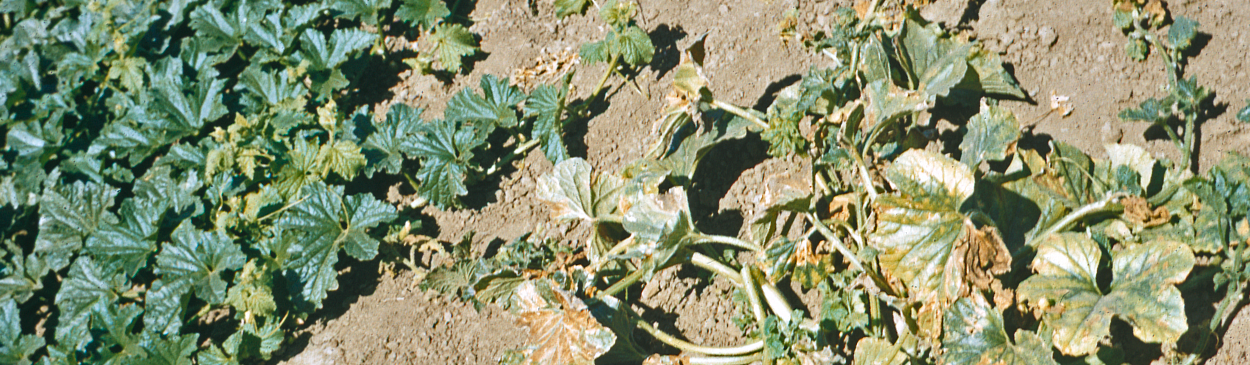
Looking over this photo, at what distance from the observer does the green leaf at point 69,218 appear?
2.94m

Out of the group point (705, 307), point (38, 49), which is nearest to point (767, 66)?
point (705, 307)

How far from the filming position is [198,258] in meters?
2.69

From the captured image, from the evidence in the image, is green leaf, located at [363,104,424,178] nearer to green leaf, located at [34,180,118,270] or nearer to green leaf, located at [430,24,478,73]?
green leaf, located at [430,24,478,73]

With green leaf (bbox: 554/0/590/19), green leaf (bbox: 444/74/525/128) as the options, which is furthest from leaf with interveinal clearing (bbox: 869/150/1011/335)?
green leaf (bbox: 554/0/590/19)

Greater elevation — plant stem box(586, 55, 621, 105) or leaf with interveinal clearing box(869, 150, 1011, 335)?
leaf with interveinal clearing box(869, 150, 1011, 335)

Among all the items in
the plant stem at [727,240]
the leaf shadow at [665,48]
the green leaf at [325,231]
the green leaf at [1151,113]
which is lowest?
the green leaf at [325,231]

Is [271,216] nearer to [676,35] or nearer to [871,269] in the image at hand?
[676,35]

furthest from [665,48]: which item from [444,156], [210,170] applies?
[210,170]

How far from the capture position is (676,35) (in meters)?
3.02

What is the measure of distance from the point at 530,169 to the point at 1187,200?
6.62 ft

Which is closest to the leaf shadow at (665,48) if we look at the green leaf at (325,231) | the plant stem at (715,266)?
the plant stem at (715,266)

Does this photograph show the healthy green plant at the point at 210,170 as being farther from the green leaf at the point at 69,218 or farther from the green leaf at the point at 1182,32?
the green leaf at the point at 1182,32

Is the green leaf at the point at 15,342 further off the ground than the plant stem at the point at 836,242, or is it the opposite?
the plant stem at the point at 836,242

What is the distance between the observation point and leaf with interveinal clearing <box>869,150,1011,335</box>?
1.91 metres
